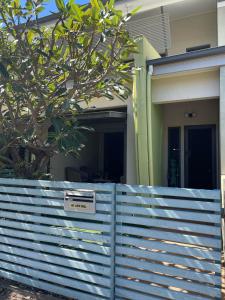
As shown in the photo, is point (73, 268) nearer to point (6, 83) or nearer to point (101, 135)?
point (6, 83)

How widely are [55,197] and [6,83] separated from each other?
6.25 ft

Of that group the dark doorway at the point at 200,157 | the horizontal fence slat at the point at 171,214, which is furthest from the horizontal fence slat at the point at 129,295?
the dark doorway at the point at 200,157

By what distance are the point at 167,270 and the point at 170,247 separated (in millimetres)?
268

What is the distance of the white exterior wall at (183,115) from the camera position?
9.72 m

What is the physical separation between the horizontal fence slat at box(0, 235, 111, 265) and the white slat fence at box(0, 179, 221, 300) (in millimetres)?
13

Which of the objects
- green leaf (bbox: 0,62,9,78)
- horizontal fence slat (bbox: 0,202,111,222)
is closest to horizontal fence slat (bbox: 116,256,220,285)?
horizontal fence slat (bbox: 0,202,111,222)

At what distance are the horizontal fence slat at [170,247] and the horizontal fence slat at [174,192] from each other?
57cm

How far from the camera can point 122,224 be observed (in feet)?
11.8

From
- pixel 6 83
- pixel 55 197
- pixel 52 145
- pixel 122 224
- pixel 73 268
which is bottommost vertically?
pixel 73 268

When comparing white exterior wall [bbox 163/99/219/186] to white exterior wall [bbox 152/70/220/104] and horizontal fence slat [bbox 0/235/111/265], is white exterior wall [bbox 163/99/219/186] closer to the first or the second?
white exterior wall [bbox 152/70/220/104]

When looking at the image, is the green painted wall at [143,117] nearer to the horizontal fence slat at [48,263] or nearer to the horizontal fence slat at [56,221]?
the horizontal fence slat at [56,221]

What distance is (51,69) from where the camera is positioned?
4754 mm

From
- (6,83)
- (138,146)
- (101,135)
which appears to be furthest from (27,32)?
(101,135)

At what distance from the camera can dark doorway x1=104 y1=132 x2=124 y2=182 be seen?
13020 millimetres
